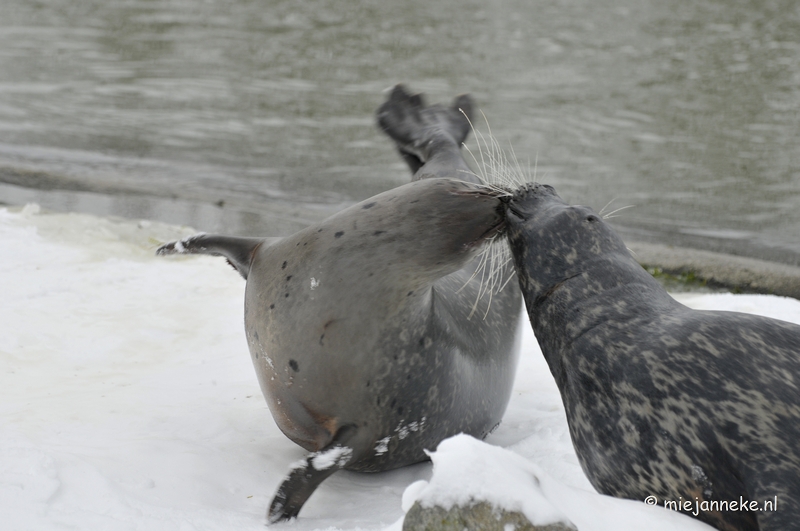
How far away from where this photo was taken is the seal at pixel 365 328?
2283mm

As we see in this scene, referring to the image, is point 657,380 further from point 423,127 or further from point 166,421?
point 423,127

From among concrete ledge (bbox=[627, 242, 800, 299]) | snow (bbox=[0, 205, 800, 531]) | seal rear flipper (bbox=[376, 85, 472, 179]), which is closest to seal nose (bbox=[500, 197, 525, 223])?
snow (bbox=[0, 205, 800, 531])

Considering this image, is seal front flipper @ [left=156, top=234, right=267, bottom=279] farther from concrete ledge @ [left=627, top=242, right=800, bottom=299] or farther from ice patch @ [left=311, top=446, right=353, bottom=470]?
concrete ledge @ [left=627, top=242, right=800, bottom=299]

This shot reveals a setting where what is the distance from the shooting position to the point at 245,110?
29.0 ft

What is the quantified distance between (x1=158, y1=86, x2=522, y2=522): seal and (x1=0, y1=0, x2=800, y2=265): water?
313cm

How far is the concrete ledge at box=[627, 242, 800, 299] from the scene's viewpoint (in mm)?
4734

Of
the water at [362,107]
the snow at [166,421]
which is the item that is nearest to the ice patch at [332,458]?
the snow at [166,421]

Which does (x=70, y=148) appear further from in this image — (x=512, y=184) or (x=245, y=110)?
(x=512, y=184)

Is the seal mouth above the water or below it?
above

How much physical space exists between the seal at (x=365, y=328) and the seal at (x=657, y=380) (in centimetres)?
24

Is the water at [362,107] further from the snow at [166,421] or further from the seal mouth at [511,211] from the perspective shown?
the seal mouth at [511,211]

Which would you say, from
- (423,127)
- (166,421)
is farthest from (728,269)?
(166,421)

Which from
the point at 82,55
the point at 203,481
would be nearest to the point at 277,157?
the point at 82,55

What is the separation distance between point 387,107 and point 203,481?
2.70 m
